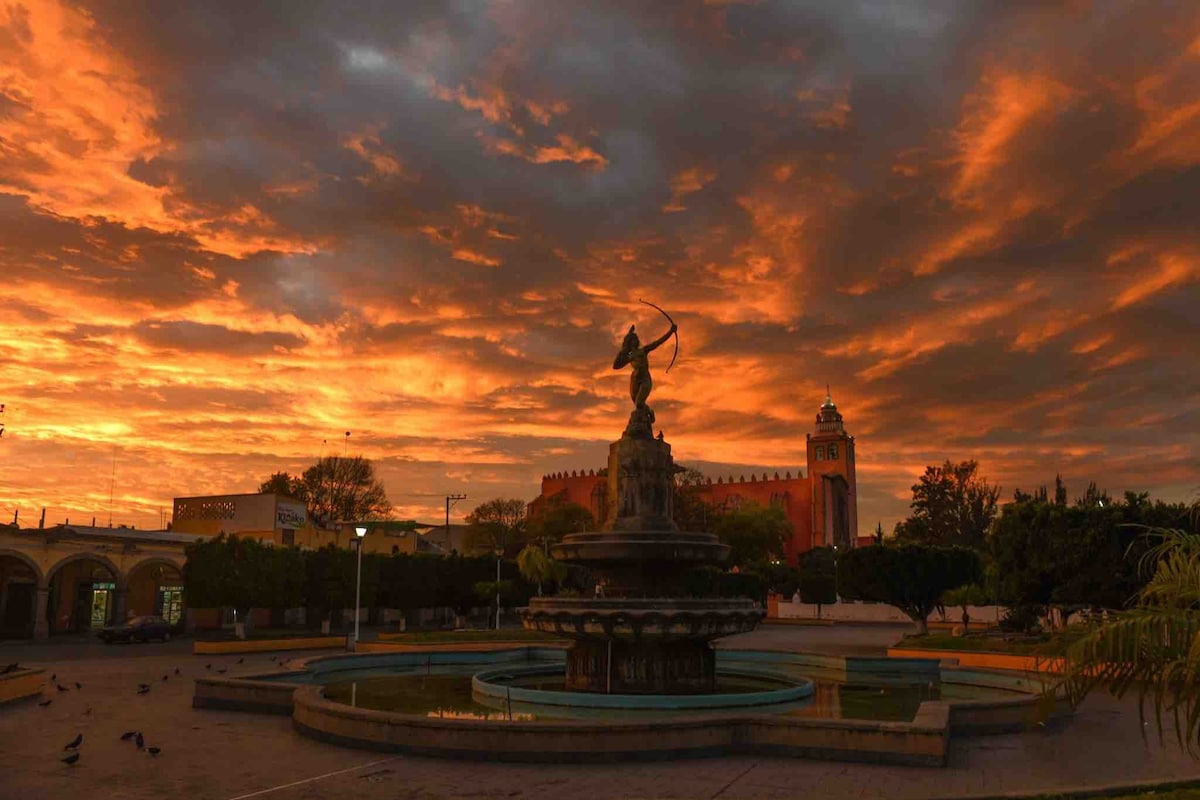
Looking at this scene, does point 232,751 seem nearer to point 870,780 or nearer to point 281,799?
point 281,799

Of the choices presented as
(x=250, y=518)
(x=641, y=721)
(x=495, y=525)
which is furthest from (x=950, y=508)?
(x=641, y=721)

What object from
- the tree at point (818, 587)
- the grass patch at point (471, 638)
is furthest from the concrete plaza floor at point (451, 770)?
the tree at point (818, 587)

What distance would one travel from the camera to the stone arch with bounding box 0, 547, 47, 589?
38.9 m

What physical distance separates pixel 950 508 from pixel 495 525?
1741 inches

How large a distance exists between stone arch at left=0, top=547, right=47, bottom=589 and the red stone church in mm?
81069

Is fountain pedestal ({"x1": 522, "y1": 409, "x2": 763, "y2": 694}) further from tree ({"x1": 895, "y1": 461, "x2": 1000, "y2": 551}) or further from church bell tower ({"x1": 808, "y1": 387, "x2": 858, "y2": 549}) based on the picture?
church bell tower ({"x1": 808, "y1": 387, "x2": 858, "y2": 549})

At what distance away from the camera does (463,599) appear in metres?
48.8

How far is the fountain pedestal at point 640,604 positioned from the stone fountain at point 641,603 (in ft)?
0.06

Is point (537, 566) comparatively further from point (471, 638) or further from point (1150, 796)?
point (1150, 796)

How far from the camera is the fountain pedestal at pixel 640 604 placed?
50.1 ft

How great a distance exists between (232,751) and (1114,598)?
26334mm

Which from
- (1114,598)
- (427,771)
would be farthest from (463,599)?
(427,771)

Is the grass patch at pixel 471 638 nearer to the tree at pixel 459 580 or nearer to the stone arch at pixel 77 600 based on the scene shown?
the tree at pixel 459 580

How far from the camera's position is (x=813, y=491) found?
415 feet
